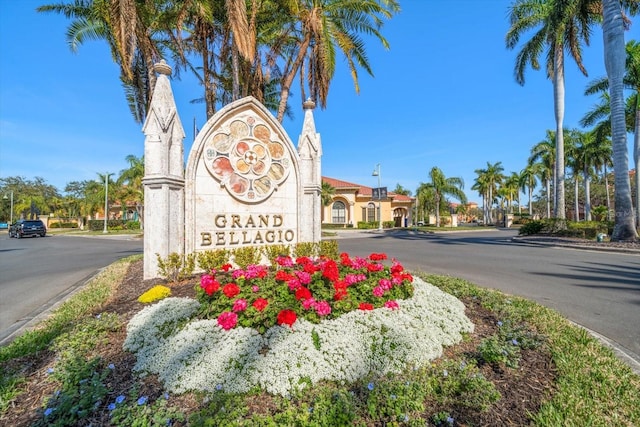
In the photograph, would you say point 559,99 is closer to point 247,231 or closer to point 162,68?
point 247,231

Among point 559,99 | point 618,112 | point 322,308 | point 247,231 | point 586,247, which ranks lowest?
point 586,247

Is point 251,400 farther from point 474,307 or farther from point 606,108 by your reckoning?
point 606,108

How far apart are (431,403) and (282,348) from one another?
1.38 m

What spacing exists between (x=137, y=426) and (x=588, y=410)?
3.47 meters

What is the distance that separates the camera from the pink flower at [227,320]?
10.3 ft

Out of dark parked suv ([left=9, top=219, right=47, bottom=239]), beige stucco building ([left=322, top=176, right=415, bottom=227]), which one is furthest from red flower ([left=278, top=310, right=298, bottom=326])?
beige stucco building ([left=322, top=176, right=415, bottom=227])

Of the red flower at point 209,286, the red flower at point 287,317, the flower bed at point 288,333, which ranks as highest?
the red flower at point 209,286

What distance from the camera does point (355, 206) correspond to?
40.6 m

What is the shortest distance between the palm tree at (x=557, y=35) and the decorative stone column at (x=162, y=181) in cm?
2130

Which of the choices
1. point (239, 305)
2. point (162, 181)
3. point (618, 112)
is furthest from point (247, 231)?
point (618, 112)

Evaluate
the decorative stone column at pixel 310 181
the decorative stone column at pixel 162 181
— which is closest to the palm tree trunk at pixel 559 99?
the decorative stone column at pixel 310 181

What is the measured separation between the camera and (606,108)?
2248 cm

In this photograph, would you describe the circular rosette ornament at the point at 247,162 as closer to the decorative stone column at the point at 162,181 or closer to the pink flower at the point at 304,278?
the decorative stone column at the point at 162,181

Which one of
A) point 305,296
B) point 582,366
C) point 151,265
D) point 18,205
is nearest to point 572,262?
point 582,366
